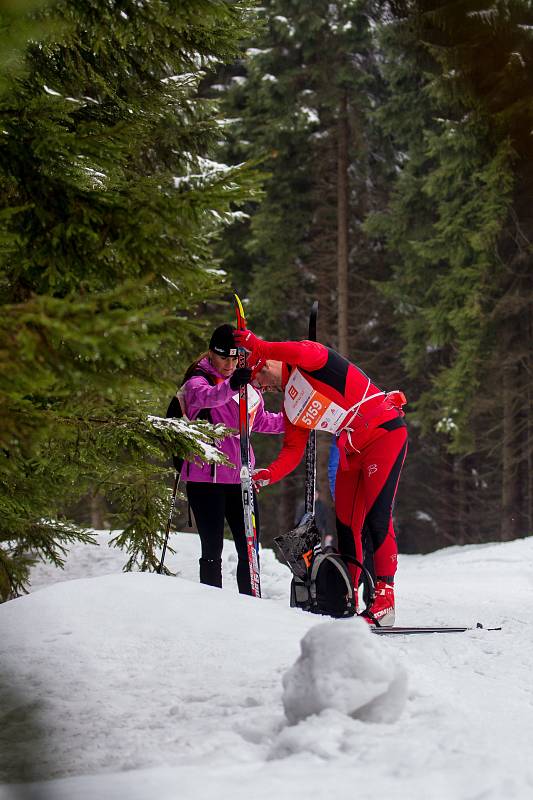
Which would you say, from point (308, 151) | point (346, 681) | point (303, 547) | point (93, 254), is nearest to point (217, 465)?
point (303, 547)

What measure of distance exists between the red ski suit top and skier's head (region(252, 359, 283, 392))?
0.18 ft

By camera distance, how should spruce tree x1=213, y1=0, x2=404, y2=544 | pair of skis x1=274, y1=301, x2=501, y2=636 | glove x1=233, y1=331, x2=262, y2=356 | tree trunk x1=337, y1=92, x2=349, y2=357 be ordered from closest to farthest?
glove x1=233, y1=331, x2=262, y2=356 → pair of skis x1=274, y1=301, x2=501, y2=636 → tree trunk x1=337, y1=92, x2=349, y2=357 → spruce tree x1=213, y1=0, x2=404, y2=544

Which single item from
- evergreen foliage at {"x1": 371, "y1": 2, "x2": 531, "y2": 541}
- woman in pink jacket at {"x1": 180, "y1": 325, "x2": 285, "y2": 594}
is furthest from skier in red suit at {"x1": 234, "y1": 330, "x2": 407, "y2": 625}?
evergreen foliage at {"x1": 371, "y1": 2, "x2": 531, "y2": 541}

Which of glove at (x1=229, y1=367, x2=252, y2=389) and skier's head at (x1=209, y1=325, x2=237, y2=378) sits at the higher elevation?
skier's head at (x1=209, y1=325, x2=237, y2=378)

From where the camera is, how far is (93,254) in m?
3.88

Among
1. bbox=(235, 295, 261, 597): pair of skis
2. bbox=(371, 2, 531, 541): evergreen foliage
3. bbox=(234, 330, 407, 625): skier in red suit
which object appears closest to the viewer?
bbox=(234, 330, 407, 625): skier in red suit

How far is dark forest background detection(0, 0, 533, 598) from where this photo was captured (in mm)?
3633

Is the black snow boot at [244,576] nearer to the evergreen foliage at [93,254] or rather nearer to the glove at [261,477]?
the glove at [261,477]

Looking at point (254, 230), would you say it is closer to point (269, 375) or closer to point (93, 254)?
point (269, 375)

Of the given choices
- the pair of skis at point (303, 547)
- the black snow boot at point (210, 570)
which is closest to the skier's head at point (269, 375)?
the pair of skis at point (303, 547)

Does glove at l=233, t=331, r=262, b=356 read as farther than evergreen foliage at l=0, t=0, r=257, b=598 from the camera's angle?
Yes

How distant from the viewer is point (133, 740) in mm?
3379

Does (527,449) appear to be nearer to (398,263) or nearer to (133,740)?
(398,263)

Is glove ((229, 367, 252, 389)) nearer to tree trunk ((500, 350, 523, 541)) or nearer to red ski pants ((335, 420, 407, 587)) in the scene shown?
red ski pants ((335, 420, 407, 587))
